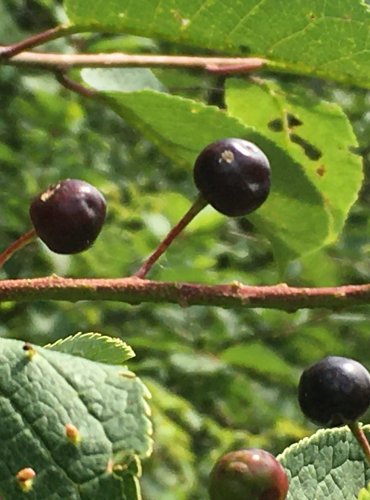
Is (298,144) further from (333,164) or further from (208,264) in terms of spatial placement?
(208,264)

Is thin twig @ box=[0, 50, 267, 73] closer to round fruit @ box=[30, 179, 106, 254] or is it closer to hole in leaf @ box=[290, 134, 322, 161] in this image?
hole in leaf @ box=[290, 134, 322, 161]

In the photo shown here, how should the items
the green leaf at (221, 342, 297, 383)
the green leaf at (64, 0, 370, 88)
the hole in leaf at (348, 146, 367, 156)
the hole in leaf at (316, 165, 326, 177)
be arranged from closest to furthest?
the green leaf at (64, 0, 370, 88) < the hole in leaf at (316, 165, 326, 177) < the hole in leaf at (348, 146, 367, 156) < the green leaf at (221, 342, 297, 383)

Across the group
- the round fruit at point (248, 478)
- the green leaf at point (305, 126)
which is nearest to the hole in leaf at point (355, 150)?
the green leaf at point (305, 126)

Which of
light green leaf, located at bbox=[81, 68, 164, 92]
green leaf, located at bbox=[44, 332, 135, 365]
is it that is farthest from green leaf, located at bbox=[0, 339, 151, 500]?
light green leaf, located at bbox=[81, 68, 164, 92]

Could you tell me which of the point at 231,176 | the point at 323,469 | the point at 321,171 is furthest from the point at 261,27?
the point at 323,469

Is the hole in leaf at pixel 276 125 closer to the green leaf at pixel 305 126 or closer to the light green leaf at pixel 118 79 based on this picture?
the green leaf at pixel 305 126

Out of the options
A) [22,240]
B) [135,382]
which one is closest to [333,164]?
[22,240]
